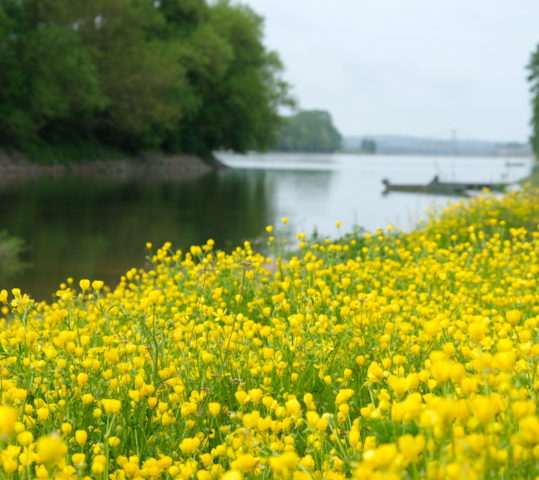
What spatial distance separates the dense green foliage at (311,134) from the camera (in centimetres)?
15738

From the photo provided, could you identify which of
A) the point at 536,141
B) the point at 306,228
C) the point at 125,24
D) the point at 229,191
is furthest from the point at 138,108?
the point at 536,141

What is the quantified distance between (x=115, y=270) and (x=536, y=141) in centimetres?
5455

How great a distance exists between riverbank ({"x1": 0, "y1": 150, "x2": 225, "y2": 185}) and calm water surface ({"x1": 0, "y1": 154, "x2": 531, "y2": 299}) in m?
3.39

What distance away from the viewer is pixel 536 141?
5769cm

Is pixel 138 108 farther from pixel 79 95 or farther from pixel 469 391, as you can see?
pixel 469 391

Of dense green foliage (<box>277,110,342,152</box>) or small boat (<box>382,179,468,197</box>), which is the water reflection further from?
dense green foliage (<box>277,110,342,152</box>)

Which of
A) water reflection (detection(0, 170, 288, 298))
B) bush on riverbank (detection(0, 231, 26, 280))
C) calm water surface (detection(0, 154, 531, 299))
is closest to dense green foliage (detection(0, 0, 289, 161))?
calm water surface (detection(0, 154, 531, 299))

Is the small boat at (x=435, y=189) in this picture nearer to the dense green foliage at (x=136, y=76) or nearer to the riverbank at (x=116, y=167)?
the riverbank at (x=116, y=167)

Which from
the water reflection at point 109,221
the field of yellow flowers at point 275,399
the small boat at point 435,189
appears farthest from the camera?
the small boat at point 435,189

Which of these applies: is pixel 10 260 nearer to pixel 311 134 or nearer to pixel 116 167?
pixel 116 167

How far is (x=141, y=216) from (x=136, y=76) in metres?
22.8

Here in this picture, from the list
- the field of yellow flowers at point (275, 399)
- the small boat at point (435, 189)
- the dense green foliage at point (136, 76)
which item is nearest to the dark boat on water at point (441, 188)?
the small boat at point (435, 189)

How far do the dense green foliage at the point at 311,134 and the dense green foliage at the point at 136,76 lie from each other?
97698 mm

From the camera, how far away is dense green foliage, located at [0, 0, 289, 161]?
3266cm
